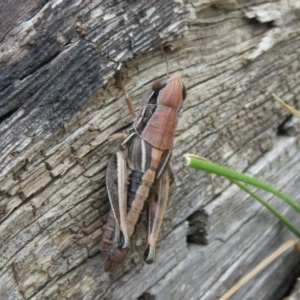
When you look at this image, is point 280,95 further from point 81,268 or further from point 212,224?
point 81,268

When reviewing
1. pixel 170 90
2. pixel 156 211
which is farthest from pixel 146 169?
pixel 170 90

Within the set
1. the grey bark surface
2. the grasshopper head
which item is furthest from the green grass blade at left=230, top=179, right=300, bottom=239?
the grasshopper head

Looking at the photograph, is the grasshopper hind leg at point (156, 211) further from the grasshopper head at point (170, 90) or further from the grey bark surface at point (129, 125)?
the grasshopper head at point (170, 90)

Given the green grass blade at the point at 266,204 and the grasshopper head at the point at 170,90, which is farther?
the green grass blade at the point at 266,204

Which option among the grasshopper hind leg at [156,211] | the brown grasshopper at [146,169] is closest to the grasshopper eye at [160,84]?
the brown grasshopper at [146,169]

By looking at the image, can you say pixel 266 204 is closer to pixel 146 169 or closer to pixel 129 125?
pixel 146 169

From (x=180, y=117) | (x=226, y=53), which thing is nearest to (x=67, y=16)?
(x=180, y=117)

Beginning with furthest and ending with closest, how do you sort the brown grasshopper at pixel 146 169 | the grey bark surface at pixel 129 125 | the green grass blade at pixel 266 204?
1. the green grass blade at pixel 266 204
2. the brown grasshopper at pixel 146 169
3. the grey bark surface at pixel 129 125
